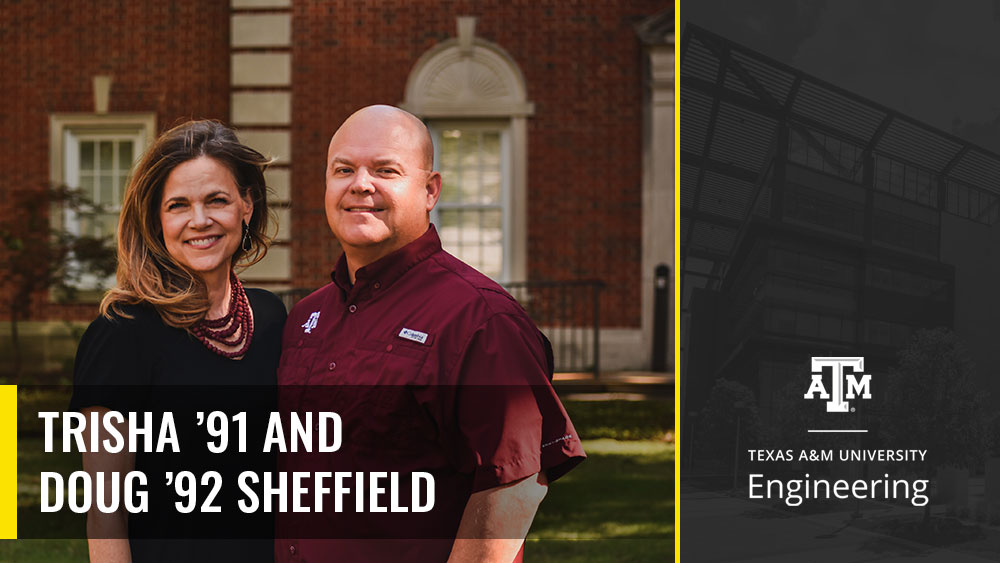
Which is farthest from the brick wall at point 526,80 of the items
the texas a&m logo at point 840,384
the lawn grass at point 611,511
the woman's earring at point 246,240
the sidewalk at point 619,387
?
the woman's earring at point 246,240

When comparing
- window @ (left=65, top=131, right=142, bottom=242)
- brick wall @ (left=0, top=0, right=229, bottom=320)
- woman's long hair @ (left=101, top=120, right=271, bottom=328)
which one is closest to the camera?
woman's long hair @ (left=101, top=120, right=271, bottom=328)

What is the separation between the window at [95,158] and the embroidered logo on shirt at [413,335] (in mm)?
9878

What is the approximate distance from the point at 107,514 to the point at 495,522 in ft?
2.59

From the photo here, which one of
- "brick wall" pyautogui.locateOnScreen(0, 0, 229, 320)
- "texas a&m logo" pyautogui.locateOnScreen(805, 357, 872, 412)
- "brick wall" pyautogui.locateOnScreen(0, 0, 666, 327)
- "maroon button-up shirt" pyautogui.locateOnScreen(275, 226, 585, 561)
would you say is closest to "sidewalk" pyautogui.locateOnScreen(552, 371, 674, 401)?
"brick wall" pyautogui.locateOnScreen(0, 0, 666, 327)

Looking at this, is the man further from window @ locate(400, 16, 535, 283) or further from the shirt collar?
window @ locate(400, 16, 535, 283)

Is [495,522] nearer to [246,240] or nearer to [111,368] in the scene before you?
[111,368]

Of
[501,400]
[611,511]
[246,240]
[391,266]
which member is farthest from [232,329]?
[611,511]

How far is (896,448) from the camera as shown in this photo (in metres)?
2.91

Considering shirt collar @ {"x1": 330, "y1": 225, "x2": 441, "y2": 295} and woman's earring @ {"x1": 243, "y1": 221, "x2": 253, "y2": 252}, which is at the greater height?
woman's earring @ {"x1": 243, "y1": 221, "x2": 253, "y2": 252}

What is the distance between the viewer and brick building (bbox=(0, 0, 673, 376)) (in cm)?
1031

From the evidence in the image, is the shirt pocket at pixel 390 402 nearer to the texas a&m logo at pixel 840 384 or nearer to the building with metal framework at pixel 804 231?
the building with metal framework at pixel 804 231

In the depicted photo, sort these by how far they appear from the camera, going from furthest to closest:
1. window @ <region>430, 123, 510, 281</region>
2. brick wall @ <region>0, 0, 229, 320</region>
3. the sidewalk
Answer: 1. brick wall @ <region>0, 0, 229, 320</region>
2. window @ <region>430, 123, 510, 281</region>
3. the sidewalk

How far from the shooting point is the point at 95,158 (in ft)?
37.4

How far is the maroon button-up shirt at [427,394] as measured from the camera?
6.42 feet
